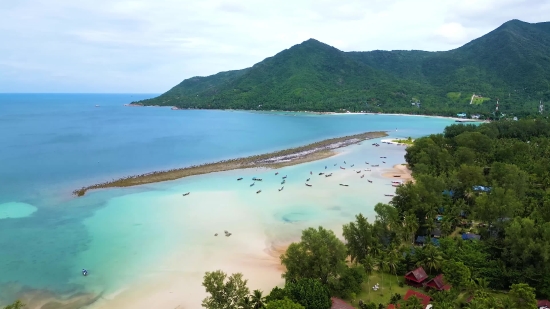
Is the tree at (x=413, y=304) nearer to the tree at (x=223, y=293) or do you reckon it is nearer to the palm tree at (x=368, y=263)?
the palm tree at (x=368, y=263)

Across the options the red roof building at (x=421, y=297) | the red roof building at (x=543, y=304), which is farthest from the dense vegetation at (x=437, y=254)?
the red roof building at (x=543, y=304)

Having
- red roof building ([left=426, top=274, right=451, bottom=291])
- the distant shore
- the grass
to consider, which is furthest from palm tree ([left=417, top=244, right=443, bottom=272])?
the distant shore

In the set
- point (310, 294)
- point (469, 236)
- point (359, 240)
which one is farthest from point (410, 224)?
point (310, 294)

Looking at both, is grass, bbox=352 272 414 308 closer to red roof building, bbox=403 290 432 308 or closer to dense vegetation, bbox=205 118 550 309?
dense vegetation, bbox=205 118 550 309

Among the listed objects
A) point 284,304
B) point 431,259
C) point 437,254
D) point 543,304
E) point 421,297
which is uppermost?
point 284,304

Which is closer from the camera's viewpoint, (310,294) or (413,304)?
(413,304)

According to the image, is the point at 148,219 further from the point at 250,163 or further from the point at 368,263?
the point at 250,163

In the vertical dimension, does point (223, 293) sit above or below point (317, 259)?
below
